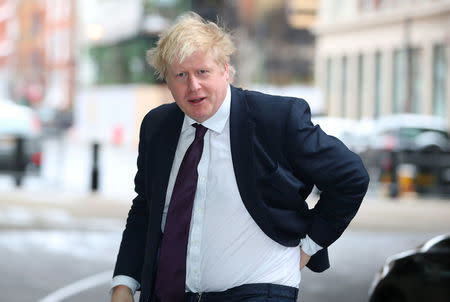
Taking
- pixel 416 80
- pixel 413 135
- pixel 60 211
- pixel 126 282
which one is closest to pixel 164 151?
pixel 126 282

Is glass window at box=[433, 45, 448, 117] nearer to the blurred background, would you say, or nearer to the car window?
the blurred background

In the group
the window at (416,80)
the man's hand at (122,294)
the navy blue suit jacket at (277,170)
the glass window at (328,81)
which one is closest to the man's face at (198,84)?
the navy blue suit jacket at (277,170)

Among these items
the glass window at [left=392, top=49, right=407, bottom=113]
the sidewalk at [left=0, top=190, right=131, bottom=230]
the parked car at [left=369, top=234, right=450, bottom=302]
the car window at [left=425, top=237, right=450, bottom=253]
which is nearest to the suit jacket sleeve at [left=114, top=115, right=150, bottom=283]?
the parked car at [left=369, top=234, right=450, bottom=302]

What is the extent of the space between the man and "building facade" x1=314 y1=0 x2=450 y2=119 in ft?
156

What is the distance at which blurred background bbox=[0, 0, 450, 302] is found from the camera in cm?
1284

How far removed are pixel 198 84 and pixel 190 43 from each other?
0.15 metres

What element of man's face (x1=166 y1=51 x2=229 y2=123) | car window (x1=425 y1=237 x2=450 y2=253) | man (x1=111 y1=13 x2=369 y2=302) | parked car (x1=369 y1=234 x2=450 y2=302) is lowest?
parked car (x1=369 y1=234 x2=450 y2=302)

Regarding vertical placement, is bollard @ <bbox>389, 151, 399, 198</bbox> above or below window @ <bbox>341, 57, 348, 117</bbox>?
above

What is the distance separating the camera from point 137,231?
3.67 metres

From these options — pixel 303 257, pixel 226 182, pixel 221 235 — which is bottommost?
pixel 303 257

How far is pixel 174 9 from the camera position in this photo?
52.5m

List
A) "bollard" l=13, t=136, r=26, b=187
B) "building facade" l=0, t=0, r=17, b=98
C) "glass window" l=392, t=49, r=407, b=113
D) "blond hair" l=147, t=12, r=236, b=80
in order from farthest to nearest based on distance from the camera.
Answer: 1. "building facade" l=0, t=0, r=17, b=98
2. "glass window" l=392, t=49, r=407, b=113
3. "bollard" l=13, t=136, r=26, b=187
4. "blond hair" l=147, t=12, r=236, b=80

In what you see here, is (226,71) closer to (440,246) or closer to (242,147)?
(242,147)

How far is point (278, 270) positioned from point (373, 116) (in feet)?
182
